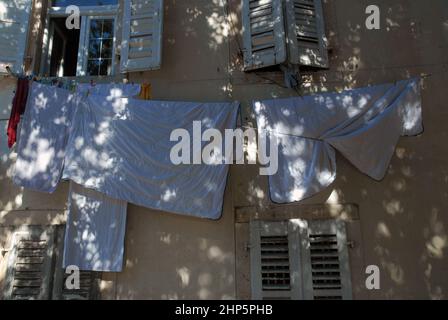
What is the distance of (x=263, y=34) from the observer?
18.5 ft

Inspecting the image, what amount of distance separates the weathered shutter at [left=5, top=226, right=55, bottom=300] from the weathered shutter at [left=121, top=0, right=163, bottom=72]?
257 cm

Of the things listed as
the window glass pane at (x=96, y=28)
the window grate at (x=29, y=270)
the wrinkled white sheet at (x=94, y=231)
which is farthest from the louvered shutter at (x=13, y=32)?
the window grate at (x=29, y=270)

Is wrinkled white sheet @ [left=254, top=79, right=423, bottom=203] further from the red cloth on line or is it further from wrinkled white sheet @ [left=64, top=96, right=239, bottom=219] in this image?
the red cloth on line

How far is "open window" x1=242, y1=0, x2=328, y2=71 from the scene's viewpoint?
549cm

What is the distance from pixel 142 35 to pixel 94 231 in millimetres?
2893

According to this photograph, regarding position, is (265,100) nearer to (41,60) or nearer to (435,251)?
(435,251)

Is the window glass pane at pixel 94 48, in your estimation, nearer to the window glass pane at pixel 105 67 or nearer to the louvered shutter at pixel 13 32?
the window glass pane at pixel 105 67

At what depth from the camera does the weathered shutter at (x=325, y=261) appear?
4.71 meters

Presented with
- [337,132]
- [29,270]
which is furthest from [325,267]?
[29,270]

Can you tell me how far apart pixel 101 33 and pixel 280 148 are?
3559 mm

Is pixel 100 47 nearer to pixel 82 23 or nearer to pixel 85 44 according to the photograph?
pixel 85 44

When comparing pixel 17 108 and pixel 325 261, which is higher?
pixel 17 108

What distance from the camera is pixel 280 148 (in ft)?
16.0
